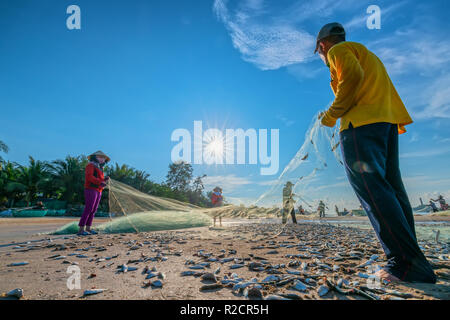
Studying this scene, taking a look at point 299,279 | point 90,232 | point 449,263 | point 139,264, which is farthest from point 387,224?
point 90,232

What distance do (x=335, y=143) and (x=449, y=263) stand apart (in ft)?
7.69

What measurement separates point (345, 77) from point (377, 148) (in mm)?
865

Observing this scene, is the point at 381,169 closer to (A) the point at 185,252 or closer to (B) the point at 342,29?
(B) the point at 342,29

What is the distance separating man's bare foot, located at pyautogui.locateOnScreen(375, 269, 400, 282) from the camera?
7.52 feet

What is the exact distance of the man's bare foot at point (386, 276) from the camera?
7.52ft

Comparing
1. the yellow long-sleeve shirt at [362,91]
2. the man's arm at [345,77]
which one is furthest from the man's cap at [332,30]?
the man's arm at [345,77]

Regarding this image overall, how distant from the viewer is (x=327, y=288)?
2129mm

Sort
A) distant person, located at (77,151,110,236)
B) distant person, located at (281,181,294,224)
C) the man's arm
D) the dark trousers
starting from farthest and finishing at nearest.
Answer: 1. distant person, located at (77,151,110,236)
2. distant person, located at (281,181,294,224)
3. the man's arm
4. the dark trousers

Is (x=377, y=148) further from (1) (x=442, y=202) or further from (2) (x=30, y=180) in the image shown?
(2) (x=30, y=180)

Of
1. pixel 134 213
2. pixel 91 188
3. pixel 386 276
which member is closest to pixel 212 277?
pixel 386 276

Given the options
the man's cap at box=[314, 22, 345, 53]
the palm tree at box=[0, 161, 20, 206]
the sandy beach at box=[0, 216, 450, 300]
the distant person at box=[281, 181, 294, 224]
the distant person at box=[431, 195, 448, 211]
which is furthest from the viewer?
the palm tree at box=[0, 161, 20, 206]

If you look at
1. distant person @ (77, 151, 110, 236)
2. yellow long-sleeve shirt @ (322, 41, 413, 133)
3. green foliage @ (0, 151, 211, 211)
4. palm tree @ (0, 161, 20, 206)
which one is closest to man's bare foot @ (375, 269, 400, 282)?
yellow long-sleeve shirt @ (322, 41, 413, 133)

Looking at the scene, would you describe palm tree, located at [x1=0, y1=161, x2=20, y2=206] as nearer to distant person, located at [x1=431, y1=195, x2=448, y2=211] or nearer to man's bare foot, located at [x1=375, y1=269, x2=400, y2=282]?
man's bare foot, located at [x1=375, y1=269, x2=400, y2=282]

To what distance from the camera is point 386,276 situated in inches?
92.3
